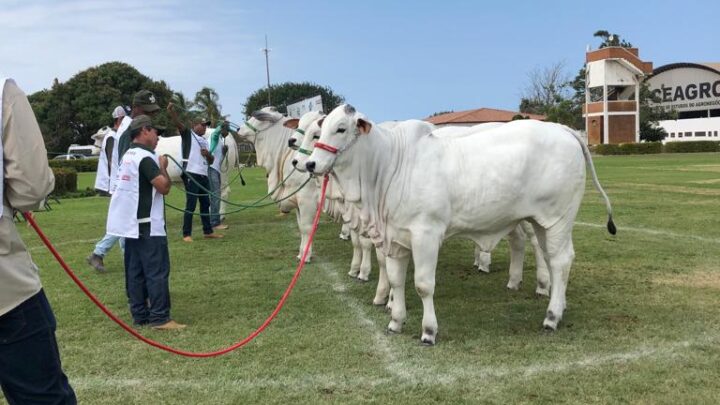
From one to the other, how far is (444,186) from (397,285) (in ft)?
3.60

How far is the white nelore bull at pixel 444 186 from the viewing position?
221 inches

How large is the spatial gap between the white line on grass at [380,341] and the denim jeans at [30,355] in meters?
2.69

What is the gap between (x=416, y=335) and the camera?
5887 mm

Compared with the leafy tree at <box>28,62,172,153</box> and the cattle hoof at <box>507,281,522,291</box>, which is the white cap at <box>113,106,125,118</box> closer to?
the cattle hoof at <box>507,281,522,291</box>

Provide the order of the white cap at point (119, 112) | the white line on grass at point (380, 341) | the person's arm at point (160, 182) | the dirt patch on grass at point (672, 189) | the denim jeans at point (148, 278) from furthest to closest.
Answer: the dirt patch on grass at point (672, 189) < the white cap at point (119, 112) < the denim jeans at point (148, 278) < the person's arm at point (160, 182) < the white line on grass at point (380, 341)

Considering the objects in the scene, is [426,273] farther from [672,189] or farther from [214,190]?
[672,189]

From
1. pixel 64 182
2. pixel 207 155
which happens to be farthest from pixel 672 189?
pixel 64 182

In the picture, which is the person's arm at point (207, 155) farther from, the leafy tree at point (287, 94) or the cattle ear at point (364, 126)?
the leafy tree at point (287, 94)

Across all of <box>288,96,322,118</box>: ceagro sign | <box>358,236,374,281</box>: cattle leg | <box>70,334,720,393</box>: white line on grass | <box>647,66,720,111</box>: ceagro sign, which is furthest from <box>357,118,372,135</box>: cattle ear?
<box>647,66,720,111</box>: ceagro sign

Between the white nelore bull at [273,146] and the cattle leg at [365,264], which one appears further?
the white nelore bull at [273,146]

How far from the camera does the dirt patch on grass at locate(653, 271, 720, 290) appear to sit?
729 centimetres

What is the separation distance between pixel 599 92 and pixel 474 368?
7776 centimetres

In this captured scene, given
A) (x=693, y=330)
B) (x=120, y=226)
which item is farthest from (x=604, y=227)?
(x=120, y=226)

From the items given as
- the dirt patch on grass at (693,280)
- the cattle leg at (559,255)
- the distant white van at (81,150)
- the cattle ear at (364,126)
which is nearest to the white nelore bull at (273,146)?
the cattle ear at (364,126)
